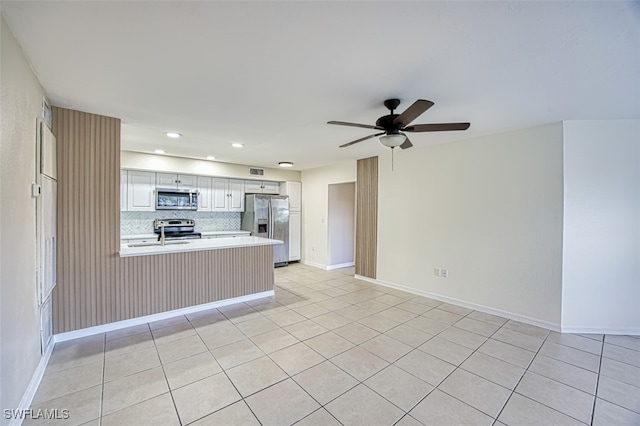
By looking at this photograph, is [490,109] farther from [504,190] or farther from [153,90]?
[153,90]

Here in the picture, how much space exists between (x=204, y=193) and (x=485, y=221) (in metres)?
5.07

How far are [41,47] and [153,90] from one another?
711 millimetres

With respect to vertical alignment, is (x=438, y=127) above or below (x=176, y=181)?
above

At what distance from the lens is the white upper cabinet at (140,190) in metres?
4.96

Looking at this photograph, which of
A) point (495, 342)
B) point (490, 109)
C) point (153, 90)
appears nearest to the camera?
point (153, 90)

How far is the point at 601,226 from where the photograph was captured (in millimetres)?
3113

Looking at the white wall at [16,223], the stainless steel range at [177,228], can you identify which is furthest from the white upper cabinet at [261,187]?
the white wall at [16,223]

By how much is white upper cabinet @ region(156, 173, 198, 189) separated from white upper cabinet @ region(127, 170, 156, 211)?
0.10 metres

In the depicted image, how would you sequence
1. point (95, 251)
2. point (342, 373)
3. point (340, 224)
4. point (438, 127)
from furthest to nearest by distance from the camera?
point (340, 224) → point (95, 251) → point (438, 127) → point (342, 373)

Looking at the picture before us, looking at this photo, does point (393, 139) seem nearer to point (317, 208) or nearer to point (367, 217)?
point (367, 217)

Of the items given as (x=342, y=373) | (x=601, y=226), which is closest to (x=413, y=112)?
(x=342, y=373)

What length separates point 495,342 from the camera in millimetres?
2955

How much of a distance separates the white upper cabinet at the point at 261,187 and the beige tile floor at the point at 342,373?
3.45 m

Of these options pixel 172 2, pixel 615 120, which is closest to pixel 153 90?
→ pixel 172 2
